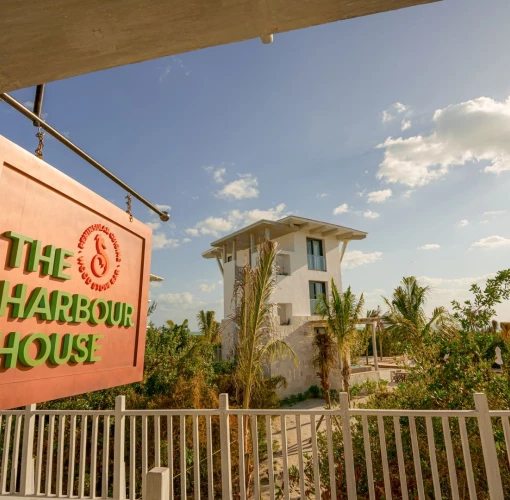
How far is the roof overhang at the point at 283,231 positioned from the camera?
15.8m

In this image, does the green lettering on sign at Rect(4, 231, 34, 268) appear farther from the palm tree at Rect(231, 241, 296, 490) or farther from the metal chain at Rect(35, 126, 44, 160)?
the palm tree at Rect(231, 241, 296, 490)

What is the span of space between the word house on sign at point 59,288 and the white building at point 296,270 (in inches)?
480

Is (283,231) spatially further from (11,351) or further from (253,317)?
(11,351)

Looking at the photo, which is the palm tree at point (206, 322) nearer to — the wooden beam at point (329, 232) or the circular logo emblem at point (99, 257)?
the wooden beam at point (329, 232)

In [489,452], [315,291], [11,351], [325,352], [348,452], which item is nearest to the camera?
Result: [11,351]

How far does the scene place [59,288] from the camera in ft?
4.60

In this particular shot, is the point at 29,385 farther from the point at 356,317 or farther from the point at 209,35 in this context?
the point at 356,317

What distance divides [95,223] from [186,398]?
20.5 feet

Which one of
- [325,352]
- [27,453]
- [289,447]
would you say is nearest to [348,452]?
[27,453]

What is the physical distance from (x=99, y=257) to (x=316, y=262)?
633 inches

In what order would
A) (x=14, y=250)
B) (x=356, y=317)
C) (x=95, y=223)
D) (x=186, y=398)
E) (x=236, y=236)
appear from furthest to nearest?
(x=236, y=236), (x=356, y=317), (x=186, y=398), (x=95, y=223), (x=14, y=250)

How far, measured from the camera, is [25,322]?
1.25 m

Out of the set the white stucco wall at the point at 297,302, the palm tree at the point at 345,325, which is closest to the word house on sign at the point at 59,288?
the palm tree at the point at 345,325

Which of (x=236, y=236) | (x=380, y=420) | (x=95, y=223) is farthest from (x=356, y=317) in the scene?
(x=95, y=223)
